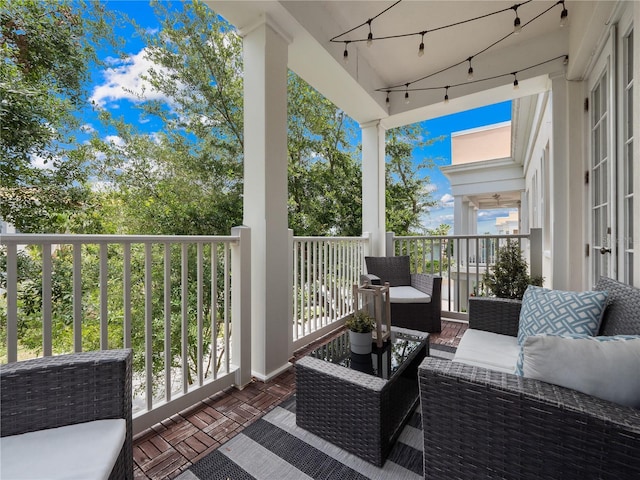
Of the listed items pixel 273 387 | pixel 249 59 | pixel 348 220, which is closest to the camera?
pixel 273 387

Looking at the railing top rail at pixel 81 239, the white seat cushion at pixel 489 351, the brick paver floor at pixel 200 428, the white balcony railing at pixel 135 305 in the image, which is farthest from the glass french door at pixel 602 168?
the railing top rail at pixel 81 239

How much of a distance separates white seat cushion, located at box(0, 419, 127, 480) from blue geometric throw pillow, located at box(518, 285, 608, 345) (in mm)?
1860

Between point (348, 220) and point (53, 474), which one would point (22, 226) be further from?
point (348, 220)

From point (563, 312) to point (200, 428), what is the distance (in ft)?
6.92

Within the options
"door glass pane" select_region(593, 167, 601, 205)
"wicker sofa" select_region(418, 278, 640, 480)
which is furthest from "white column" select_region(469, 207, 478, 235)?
"wicker sofa" select_region(418, 278, 640, 480)

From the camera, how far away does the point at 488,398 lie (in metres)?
0.94

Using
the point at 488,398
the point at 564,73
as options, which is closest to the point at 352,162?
the point at 564,73

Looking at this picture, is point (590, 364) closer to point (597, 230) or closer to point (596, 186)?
point (597, 230)

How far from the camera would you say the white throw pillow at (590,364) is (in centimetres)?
85

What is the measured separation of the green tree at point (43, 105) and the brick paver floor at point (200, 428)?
4401 millimetres

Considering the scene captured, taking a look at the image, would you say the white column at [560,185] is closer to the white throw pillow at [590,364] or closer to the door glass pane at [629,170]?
the door glass pane at [629,170]

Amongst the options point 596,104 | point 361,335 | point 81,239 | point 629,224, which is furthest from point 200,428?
point 596,104

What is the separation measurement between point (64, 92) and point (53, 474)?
6131mm

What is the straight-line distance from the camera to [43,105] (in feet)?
13.9
